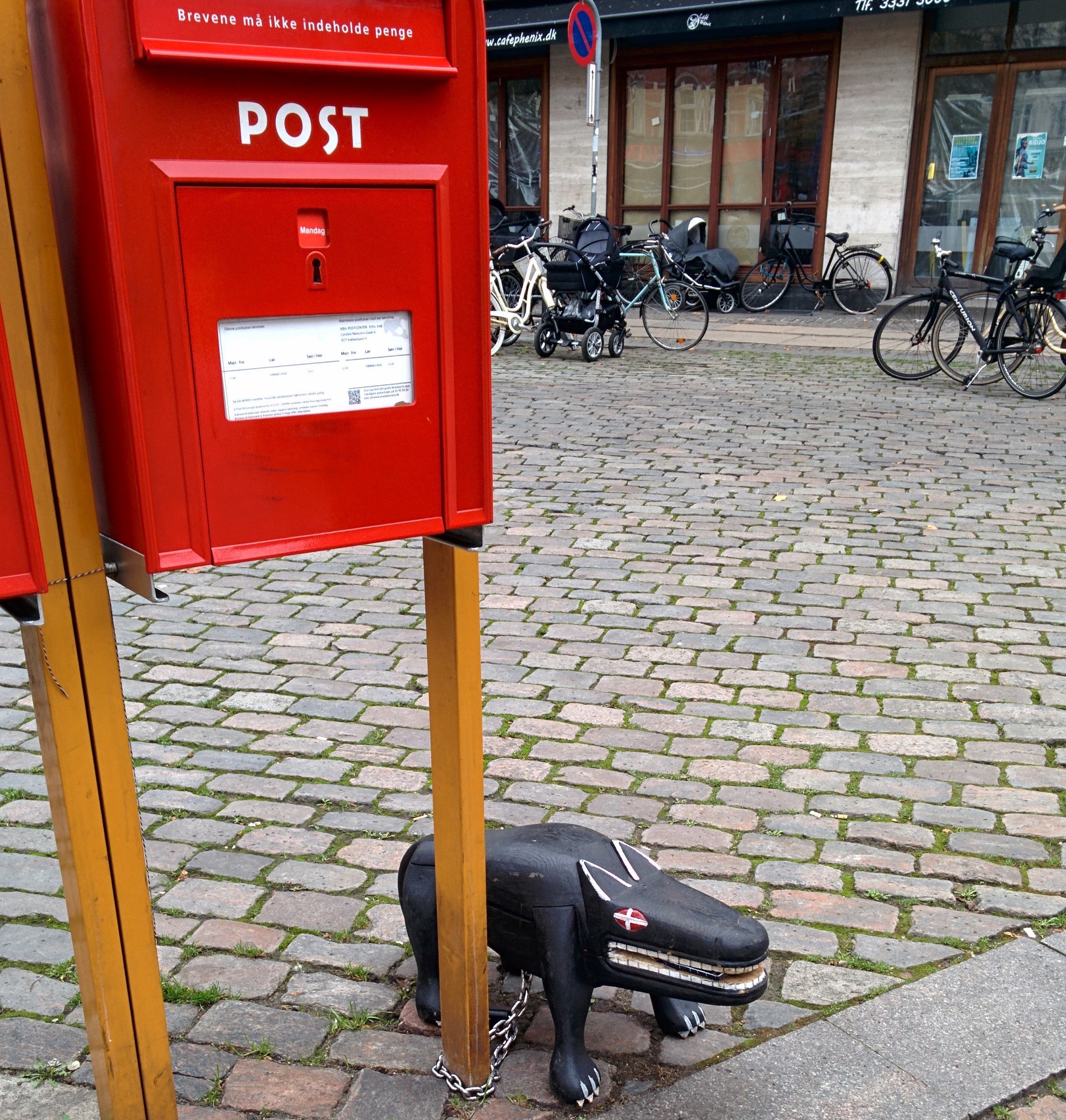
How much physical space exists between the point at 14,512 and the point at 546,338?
1075 centimetres

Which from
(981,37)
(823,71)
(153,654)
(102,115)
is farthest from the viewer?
(823,71)

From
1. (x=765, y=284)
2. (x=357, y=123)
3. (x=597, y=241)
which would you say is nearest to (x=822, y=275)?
(x=765, y=284)

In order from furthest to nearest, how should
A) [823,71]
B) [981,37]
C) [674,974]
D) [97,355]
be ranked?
[823,71], [981,37], [674,974], [97,355]

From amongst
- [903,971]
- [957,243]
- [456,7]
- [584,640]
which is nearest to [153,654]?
[584,640]

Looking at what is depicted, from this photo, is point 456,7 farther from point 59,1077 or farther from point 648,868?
point 59,1077

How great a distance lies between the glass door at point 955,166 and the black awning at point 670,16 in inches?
46.0

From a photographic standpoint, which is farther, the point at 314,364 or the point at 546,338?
the point at 546,338

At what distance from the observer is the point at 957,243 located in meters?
16.0

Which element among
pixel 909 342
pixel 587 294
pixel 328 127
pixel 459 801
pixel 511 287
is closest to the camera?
pixel 328 127

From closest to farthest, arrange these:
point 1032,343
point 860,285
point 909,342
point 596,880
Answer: point 596,880 < point 1032,343 < point 909,342 < point 860,285

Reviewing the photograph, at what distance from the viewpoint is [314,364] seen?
1837mm

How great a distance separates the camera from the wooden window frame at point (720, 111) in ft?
53.1

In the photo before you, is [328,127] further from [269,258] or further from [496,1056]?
[496,1056]

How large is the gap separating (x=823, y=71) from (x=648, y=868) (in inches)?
634
